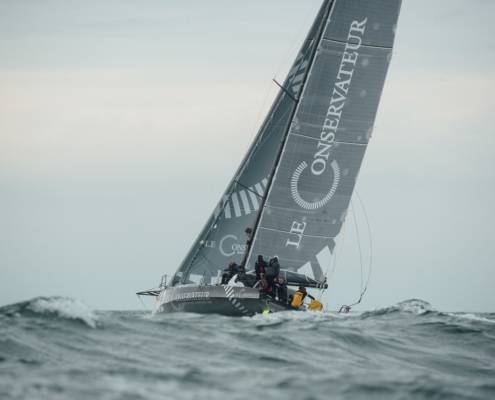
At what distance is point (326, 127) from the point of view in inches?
792

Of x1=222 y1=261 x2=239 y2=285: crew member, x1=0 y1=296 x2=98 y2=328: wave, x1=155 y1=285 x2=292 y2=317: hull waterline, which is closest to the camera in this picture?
x1=0 y1=296 x2=98 y2=328: wave

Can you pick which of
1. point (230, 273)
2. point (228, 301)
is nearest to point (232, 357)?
point (228, 301)

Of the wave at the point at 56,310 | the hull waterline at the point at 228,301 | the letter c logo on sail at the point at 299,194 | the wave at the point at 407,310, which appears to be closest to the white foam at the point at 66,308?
the wave at the point at 56,310

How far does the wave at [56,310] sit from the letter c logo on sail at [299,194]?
22.3 ft

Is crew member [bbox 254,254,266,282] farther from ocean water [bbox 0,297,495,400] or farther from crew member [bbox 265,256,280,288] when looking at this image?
ocean water [bbox 0,297,495,400]

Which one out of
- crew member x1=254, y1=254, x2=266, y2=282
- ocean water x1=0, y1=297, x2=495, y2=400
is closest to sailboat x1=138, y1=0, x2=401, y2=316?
crew member x1=254, y1=254, x2=266, y2=282

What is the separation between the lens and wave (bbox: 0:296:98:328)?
1401cm

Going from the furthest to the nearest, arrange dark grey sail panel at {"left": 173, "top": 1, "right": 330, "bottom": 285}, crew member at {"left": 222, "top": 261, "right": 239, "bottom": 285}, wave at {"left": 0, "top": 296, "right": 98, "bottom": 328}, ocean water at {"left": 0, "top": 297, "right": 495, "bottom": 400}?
dark grey sail panel at {"left": 173, "top": 1, "right": 330, "bottom": 285}
crew member at {"left": 222, "top": 261, "right": 239, "bottom": 285}
wave at {"left": 0, "top": 296, "right": 98, "bottom": 328}
ocean water at {"left": 0, "top": 297, "right": 495, "bottom": 400}

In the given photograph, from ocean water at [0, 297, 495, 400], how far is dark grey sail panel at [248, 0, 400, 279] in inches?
125

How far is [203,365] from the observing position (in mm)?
10781

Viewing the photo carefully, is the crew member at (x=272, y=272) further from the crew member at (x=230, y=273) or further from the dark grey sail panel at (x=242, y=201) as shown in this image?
the dark grey sail panel at (x=242, y=201)

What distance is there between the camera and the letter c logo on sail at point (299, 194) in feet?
66.0

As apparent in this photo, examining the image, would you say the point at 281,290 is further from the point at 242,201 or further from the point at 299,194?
the point at 242,201

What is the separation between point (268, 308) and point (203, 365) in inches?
257
